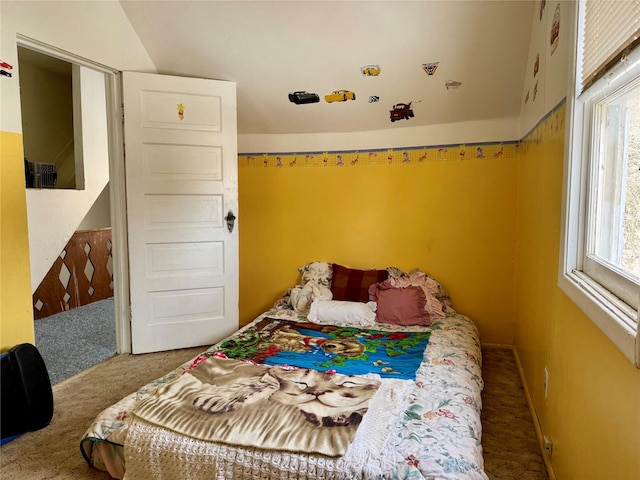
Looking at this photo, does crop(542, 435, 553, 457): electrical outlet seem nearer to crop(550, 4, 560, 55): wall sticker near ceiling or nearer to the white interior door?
crop(550, 4, 560, 55): wall sticker near ceiling

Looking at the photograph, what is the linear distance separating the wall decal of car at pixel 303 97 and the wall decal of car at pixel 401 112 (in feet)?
Answer: 1.86

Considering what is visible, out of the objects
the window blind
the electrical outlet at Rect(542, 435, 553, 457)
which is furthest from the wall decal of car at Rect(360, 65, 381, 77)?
the electrical outlet at Rect(542, 435, 553, 457)

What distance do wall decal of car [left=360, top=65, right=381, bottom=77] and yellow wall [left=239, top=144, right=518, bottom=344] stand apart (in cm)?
66

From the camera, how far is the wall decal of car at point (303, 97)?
3051 millimetres

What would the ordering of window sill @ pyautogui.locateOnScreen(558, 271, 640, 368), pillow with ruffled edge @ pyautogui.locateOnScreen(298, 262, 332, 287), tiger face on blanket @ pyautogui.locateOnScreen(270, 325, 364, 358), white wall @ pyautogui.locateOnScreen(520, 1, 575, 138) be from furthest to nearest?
pillow with ruffled edge @ pyautogui.locateOnScreen(298, 262, 332, 287) < tiger face on blanket @ pyautogui.locateOnScreen(270, 325, 364, 358) < white wall @ pyautogui.locateOnScreen(520, 1, 575, 138) < window sill @ pyautogui.locateOnScreen(558, 271, 640, 368)

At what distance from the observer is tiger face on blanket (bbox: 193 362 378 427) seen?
1489 millimetres

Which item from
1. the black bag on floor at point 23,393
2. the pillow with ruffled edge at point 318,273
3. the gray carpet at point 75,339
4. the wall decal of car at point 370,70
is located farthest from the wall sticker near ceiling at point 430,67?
the gray carpet at point 75,339

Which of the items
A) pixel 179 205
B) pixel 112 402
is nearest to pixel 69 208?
pixel 179 205

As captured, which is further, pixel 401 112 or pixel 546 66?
pixel 401 112

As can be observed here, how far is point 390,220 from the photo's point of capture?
10.8ft

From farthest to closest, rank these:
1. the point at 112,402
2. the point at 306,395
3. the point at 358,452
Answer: the point at 112,402
the point at 306,395
the point at 358,452

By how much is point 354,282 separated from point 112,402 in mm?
1742

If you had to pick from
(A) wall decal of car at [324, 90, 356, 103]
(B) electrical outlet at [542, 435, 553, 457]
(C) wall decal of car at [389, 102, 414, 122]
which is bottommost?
(B) electrical outlet at [542, 435, 553, 457]

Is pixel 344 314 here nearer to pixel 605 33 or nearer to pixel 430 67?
pixel 430 67
